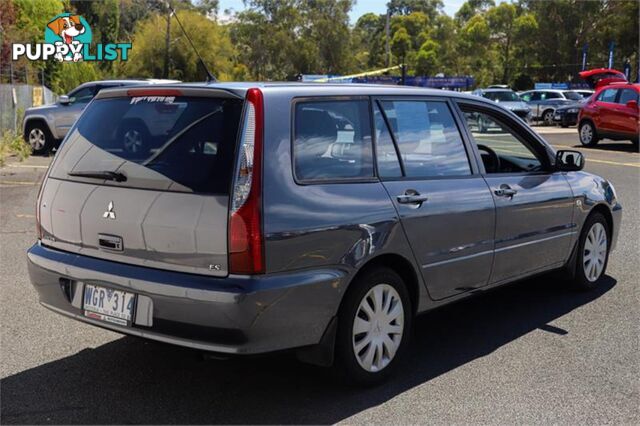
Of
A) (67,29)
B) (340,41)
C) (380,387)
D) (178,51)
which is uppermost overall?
(340,41)

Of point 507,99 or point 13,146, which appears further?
point 507,99

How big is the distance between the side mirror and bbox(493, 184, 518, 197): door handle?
773 mm

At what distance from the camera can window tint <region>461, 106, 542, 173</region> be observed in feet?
16.8

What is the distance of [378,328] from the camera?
3.96 m

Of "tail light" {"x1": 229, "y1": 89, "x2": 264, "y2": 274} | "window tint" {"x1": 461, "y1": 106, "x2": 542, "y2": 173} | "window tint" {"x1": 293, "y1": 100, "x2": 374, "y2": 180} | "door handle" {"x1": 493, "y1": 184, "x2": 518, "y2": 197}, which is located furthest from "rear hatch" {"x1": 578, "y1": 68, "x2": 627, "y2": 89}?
"tail light" {"x1": 229, "y1": 89, "x2": 264, "y2": 274}

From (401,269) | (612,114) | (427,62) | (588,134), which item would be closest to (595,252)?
(401,269)

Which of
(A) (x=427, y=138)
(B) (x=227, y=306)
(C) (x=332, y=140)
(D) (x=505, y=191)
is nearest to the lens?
(B) (x=227, y=306)

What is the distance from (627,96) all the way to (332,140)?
53.9 ft

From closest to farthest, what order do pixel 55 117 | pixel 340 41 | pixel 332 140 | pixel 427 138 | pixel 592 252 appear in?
pixel 332 140 < pixel 427 138 < pixel 592 252 < pixel 55 117 < pixel 340 41

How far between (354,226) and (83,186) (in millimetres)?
1517

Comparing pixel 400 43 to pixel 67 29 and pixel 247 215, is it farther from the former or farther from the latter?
pixel 247 215

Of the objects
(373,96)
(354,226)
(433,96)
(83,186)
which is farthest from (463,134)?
(83,186)

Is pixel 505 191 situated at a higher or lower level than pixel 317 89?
lower

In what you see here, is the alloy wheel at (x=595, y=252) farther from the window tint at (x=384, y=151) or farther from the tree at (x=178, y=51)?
the tree at (x=178, y=51)
